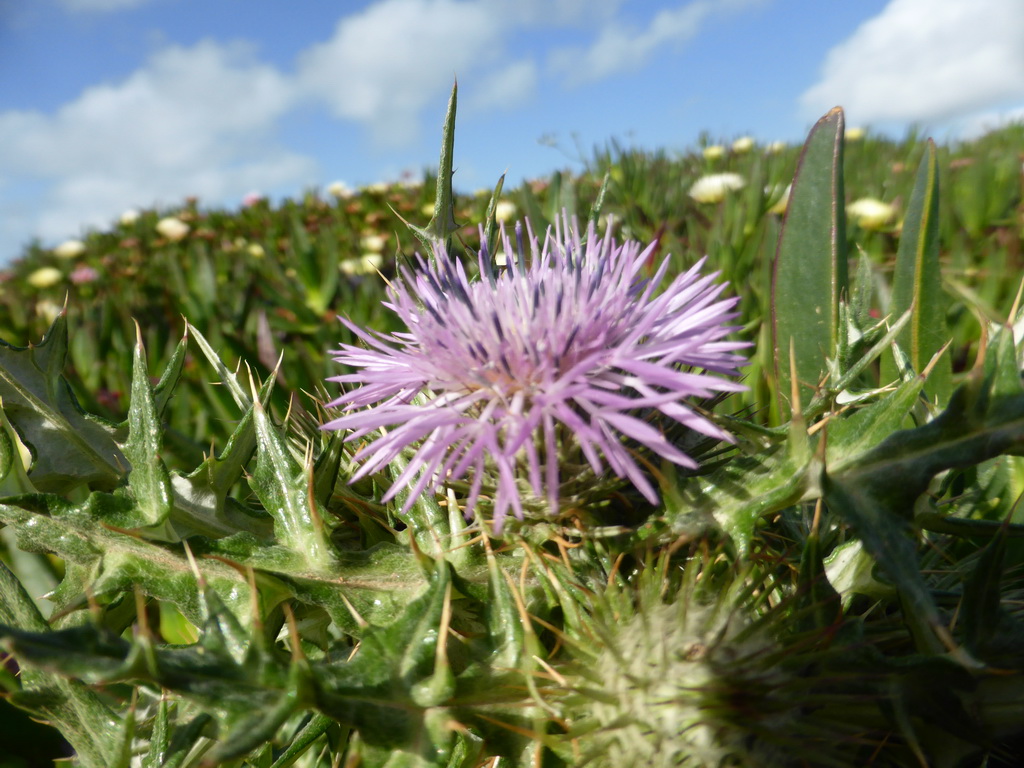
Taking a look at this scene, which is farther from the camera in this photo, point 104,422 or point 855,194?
point 855,194

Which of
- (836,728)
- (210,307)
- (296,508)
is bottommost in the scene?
(836,728)

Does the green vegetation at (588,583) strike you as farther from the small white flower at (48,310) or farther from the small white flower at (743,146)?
the small white flower at (743,146)

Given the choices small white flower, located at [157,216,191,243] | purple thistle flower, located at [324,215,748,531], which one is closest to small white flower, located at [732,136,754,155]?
small white flower, located at [157,216,191,243]

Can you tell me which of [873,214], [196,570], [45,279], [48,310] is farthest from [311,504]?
[45,279]

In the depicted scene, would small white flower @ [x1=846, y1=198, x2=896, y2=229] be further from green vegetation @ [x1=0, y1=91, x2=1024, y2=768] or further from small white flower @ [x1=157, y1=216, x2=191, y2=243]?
small white flower @ [x1=157, y1=216, x2=191, y2=243]

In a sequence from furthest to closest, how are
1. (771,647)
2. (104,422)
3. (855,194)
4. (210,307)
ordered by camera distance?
(855,194)
(210,307)
(104,422)
(771,647)

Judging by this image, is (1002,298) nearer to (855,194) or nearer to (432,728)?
(855,194)

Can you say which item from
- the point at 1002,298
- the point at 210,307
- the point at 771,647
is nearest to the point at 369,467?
the point at 771,647
